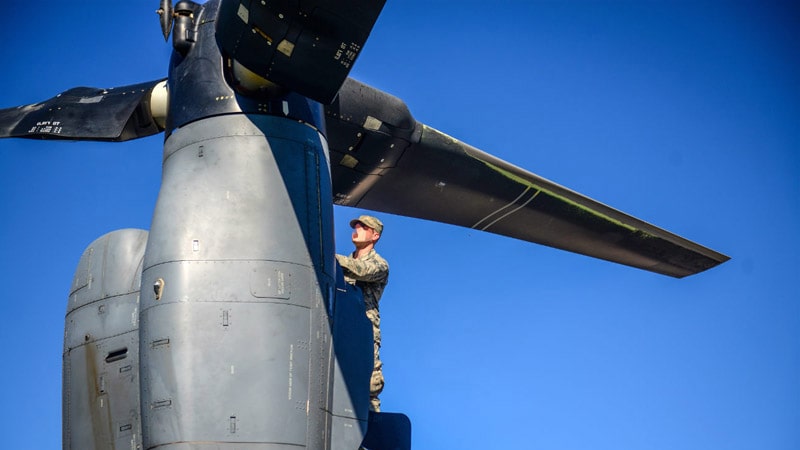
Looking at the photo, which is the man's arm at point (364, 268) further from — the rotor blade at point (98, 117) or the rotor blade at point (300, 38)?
the rotor blade at point (98, 117)

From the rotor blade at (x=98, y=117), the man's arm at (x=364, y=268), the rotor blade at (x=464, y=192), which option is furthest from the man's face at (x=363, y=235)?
the rotor blade at (x=98, y=117)

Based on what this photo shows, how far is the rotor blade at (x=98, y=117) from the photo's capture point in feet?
35.7

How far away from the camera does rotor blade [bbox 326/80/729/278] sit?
Answer: 461 inches

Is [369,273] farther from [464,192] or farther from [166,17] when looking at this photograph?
[166,17]

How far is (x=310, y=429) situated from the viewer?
27.8ft

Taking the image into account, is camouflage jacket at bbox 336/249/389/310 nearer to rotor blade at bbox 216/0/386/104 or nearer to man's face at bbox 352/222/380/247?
man's face at bbox 352/222/380/247

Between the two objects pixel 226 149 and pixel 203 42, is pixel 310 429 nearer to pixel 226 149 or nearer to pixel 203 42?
pixel 226 149

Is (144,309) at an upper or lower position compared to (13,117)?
lower

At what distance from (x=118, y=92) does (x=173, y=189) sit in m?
2.80

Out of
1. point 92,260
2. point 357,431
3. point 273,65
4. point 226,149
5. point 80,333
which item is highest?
point 273,65

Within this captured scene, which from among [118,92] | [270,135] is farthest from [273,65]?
[118,92]

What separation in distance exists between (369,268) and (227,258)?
2846mm

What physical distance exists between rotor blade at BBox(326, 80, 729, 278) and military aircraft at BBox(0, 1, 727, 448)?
0.25 metres

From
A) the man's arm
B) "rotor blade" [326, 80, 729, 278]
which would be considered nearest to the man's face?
the man's arm
